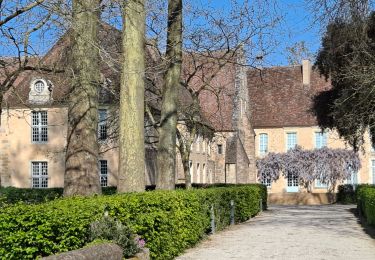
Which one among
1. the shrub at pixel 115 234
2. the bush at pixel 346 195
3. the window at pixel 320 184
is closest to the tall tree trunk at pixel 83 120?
the shrub at pixel 115 234

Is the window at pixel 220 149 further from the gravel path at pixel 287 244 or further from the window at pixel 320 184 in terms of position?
the gravel path at pixel 287 244

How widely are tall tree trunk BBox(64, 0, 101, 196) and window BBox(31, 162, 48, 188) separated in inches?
877

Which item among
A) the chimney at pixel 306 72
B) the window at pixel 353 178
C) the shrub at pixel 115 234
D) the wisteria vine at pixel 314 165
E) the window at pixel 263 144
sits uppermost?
the chimney at pixel 306 72

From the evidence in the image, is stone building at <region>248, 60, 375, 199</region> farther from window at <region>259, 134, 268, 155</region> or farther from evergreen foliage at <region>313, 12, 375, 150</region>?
evergreen foliage at <region>313, 12, 375, 150</region>

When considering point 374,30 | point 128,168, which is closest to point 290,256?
point 128,168

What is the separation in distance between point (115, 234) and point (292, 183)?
150ft

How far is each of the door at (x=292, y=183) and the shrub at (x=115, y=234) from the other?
4480 centimetres

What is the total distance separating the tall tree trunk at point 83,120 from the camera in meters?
13.1

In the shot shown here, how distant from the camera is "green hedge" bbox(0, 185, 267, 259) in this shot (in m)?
7.57

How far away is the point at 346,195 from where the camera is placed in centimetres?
4672

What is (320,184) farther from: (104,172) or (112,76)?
(112,76)

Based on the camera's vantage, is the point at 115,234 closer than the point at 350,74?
Yes

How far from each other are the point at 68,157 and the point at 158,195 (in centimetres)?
254

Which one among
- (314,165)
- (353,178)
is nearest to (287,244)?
(314,165)
